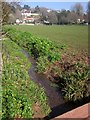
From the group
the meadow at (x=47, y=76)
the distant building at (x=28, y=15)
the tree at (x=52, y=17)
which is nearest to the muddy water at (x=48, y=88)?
the meadow at (x=47, y=76)

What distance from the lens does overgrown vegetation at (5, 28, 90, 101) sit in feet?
23.1

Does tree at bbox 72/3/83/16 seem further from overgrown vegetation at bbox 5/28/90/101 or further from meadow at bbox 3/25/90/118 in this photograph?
meadow at bbox 3/25/90/118

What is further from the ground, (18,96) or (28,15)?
(28,15)

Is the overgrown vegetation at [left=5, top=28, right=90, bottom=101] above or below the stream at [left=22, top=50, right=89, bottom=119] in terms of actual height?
above

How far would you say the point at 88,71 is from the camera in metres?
7.92

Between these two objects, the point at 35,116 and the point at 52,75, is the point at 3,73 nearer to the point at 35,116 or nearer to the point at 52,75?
the point at 35,116

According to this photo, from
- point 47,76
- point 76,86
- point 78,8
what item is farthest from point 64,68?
point 78,8

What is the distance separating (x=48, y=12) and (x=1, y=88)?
1507 cm

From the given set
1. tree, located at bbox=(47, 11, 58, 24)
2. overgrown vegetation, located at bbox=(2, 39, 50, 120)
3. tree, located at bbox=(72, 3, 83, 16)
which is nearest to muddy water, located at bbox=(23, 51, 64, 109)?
overgrown vegetation, located at bbox=(2, 39, 50, 120)

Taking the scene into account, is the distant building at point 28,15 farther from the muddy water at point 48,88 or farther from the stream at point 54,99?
the stream at point 54,99

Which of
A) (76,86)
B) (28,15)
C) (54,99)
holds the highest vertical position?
(28,15)

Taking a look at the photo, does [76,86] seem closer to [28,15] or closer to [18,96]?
[18,96]

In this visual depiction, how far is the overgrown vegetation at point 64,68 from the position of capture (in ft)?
23.1

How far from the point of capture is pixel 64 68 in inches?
374
